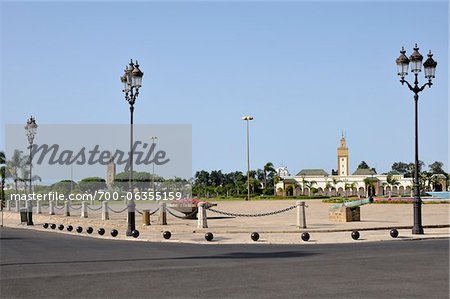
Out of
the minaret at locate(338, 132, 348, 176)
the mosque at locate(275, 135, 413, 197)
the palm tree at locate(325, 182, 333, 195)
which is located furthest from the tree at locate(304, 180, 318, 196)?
the minaret at locate(338, 132, 348, 176)

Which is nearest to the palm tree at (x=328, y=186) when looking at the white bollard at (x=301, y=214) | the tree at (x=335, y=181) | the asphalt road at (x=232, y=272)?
the tree at (x=335, y=181)

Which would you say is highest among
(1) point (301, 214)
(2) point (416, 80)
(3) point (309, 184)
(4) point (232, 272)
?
(2) point (416, 80)

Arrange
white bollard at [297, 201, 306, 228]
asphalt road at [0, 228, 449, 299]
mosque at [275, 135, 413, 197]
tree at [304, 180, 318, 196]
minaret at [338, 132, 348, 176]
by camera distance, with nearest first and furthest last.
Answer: asphalt road at [0, 228, 449, 299]
white bollard at [297, 201, 306, 228]
mosque at [275, 135, 413, 197]
tree at [304, 180, 318, 196]
minaret at [338, 132, 348, 176]

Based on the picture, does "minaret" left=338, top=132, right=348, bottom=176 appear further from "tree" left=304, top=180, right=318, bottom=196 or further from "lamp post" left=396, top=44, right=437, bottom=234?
"lamp post" left=396, top=44, right=437, bottom=234

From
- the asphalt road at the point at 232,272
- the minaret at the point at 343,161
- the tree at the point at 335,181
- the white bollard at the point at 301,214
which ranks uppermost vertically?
the minaret at the point at 343,161

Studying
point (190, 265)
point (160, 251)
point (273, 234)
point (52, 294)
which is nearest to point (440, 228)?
point (273, 234)

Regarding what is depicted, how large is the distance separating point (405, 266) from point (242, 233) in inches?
557

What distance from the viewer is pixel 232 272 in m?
14.2

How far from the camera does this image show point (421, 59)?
25.9 metres

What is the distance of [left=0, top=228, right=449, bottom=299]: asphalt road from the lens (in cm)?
1127

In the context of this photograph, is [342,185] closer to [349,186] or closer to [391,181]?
[349,186]

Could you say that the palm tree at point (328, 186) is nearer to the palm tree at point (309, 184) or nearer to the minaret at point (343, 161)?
the palm tree at point (309, 184)

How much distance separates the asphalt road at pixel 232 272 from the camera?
444 inches

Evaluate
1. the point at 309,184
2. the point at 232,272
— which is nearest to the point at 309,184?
the point at 309,184
